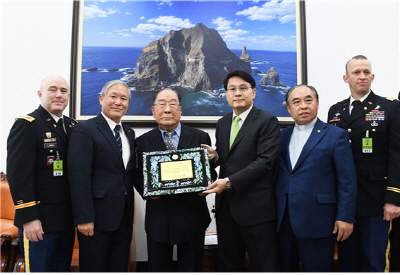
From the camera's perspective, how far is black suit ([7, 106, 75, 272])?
1536mm

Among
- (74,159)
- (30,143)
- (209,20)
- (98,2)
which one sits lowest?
(74,159)

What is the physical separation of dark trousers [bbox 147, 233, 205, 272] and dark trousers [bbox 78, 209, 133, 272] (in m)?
0.18

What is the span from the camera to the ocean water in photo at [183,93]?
116 inches

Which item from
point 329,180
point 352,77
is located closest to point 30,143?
point 329,180

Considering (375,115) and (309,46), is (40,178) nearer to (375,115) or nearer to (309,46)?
(375,115)

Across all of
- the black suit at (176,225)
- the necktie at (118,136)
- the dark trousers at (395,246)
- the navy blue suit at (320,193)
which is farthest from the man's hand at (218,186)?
the dark trousers at (395,246)

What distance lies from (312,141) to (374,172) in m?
0.57

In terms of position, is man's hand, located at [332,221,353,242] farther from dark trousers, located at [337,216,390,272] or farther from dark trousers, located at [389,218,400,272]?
dark trousers, located at [389,218,400,272]

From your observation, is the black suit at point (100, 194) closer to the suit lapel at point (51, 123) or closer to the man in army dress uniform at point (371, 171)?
the suit lapel at point (51, 123)

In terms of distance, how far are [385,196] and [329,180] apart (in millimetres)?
502

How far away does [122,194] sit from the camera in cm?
167

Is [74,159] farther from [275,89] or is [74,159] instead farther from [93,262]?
[275,89]

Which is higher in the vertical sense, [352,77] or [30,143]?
[352,77]

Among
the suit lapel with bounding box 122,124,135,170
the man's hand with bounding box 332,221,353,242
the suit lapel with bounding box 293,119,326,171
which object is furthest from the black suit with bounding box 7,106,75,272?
the man's hand with bounding box 332,221,353,242
